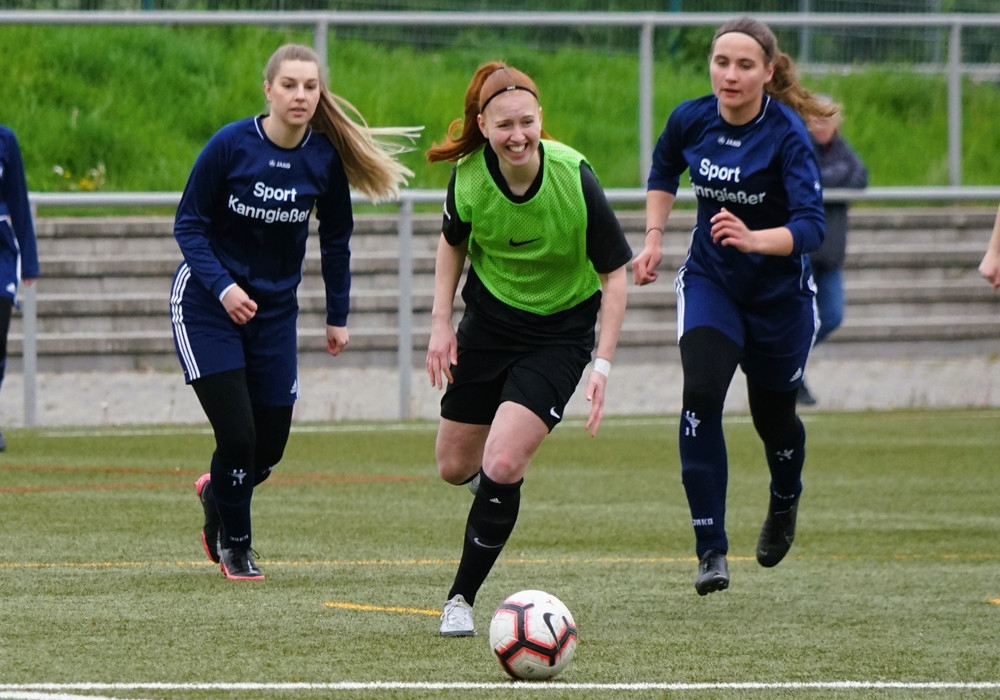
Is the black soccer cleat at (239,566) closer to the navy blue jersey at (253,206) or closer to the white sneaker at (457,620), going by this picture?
the navy blue jersey at (253,206)

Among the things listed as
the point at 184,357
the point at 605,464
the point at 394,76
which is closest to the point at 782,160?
the point at 184,357

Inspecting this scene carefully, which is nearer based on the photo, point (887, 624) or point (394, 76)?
point (887, 624)

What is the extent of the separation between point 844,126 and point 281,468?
9.68 metres

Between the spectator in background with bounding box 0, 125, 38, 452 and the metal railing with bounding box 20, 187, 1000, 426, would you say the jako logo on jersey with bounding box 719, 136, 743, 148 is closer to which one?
the spectator in background with bounding box 0, 125, 38, 452

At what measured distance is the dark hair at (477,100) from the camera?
5559mm

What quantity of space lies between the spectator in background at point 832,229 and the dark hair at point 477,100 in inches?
285

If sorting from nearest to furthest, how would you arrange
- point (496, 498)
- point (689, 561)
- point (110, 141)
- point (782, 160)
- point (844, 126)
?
point (496, 498) < point (782, 160) < point (689, 561) < point (110, 141) < point (844, 126)

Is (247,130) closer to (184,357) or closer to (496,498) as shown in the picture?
(184,357)

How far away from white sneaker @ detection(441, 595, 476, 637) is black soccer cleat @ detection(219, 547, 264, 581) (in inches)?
51.6

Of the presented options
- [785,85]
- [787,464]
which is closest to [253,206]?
[785,85]

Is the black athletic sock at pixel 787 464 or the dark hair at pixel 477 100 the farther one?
the black athletic sock at pixel 787 464

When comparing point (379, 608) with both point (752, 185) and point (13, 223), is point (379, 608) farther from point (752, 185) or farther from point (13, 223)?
point (13, 223)

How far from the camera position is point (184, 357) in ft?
21.0

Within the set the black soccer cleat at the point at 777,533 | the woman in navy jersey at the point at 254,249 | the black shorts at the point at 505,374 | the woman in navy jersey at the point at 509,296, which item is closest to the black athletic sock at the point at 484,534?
the woman in navy jersey at the point at 509,296
